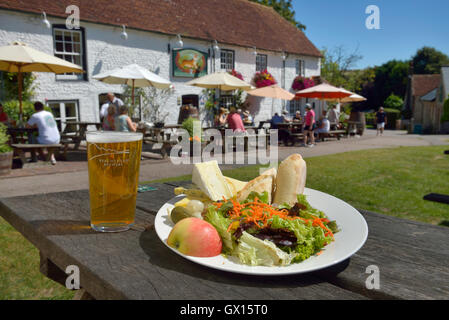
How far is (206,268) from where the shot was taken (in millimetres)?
1147

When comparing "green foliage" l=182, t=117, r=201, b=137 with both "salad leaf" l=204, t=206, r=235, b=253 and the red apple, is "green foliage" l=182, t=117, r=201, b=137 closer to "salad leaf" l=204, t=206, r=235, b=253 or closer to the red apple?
"salad leaf" l=204, t=206, r=235, b=253

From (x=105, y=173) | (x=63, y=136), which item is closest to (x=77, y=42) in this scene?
(x=63, y=136)

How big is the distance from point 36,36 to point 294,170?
14.1 metres

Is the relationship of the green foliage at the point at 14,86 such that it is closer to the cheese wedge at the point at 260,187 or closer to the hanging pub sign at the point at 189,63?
the hanging pub sign at the point at 189,63

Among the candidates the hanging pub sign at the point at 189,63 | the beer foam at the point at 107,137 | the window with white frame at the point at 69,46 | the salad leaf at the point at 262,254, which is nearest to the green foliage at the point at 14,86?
the window with white frame at the point at 69,46

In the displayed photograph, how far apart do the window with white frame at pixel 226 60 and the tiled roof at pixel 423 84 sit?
1210 inches

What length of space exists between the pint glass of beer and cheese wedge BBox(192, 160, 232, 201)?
28 centimetres

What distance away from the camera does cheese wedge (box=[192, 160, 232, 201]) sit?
157cm

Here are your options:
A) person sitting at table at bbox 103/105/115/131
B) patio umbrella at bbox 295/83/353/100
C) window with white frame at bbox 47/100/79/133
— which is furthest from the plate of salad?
patio umbrella at bbox 295/83/353/100

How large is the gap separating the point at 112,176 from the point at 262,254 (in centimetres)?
71

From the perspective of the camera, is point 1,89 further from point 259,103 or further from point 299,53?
point 299,53

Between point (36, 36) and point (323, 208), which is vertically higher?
point (36, 36)

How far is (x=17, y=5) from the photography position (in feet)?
39.6

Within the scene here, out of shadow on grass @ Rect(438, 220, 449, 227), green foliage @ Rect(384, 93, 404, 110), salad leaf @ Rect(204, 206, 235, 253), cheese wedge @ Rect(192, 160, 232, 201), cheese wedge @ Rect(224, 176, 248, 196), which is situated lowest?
shadow on grass @ Rect(438, 220, 449, 227)
